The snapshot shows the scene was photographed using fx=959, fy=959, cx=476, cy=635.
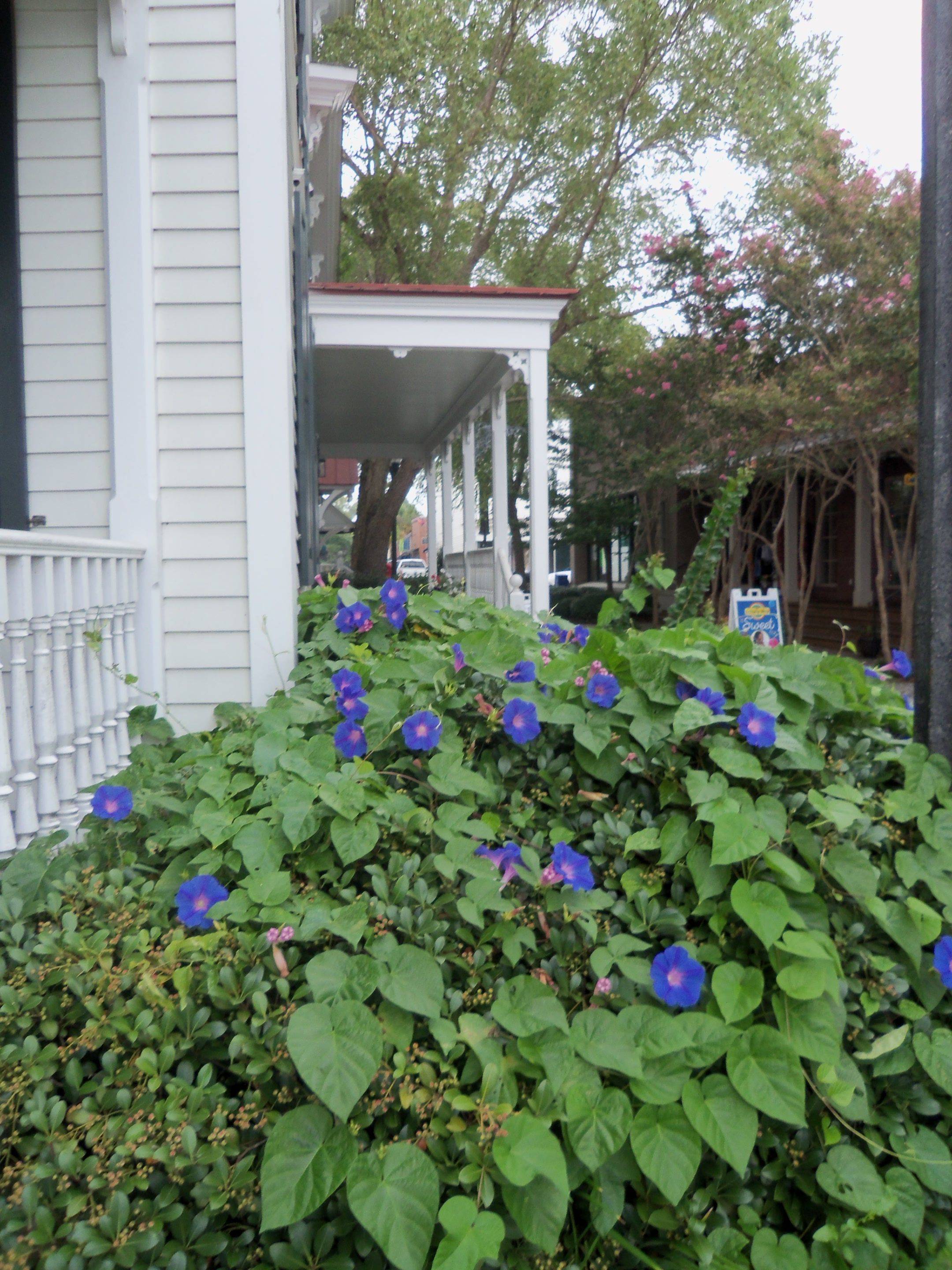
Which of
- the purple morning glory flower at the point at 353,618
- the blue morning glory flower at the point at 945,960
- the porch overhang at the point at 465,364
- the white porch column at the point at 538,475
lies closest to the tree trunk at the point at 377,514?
the porch overhang at the point at 465,364

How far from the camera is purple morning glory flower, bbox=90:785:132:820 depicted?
2033mm

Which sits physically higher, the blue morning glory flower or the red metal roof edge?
the red metal roof edge

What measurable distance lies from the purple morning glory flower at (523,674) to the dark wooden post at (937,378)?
3.24ft

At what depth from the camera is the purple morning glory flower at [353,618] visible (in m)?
3.05

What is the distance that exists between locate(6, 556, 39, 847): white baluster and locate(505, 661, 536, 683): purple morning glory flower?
46.0 inches

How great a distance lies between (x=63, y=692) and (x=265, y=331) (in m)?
1.42

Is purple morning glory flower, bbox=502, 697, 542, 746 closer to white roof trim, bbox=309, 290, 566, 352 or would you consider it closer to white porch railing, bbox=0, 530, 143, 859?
white porch railing, bbox=0, 530, 143, 859

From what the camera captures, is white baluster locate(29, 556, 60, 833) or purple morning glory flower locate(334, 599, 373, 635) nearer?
white baluster locate(29, 556, 60, 833)

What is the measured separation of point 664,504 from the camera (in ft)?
54.6

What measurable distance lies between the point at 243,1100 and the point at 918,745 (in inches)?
Answer: 66.7

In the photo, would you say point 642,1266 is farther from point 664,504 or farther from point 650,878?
point 664,504

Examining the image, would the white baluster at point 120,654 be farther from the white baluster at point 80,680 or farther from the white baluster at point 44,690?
the white baluster at point 44,690

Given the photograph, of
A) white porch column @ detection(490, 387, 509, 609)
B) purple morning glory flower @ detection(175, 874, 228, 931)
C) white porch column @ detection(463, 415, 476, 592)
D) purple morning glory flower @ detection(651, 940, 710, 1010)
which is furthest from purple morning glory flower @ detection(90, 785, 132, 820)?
white porch column @ detection(463, 415, 476, 592)

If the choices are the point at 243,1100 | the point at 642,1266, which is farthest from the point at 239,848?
the point at 642,1266
